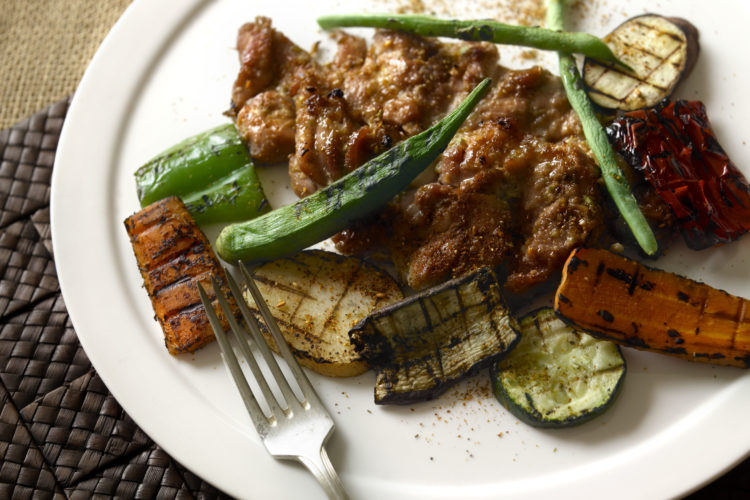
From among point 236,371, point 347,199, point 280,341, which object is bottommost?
point 236,371

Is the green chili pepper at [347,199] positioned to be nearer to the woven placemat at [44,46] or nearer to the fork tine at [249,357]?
the fork tine at [249,357]

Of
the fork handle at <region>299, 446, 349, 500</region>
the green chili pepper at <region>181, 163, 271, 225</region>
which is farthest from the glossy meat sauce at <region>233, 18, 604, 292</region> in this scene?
the fork handle at <region>299, 446, 349, 500</region>

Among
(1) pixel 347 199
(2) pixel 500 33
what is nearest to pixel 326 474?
(1) pixel 347 199

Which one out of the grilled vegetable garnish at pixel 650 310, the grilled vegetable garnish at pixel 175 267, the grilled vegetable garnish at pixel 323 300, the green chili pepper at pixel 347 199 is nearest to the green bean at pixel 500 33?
the green chili pepper at pixel 347 199

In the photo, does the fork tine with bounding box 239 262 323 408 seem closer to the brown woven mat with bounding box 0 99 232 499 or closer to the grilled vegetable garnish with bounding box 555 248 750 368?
the brown woven mat with bounding box 0 99 232 499

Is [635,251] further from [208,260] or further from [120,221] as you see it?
[120,221]

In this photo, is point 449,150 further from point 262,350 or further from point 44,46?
point 44,46
